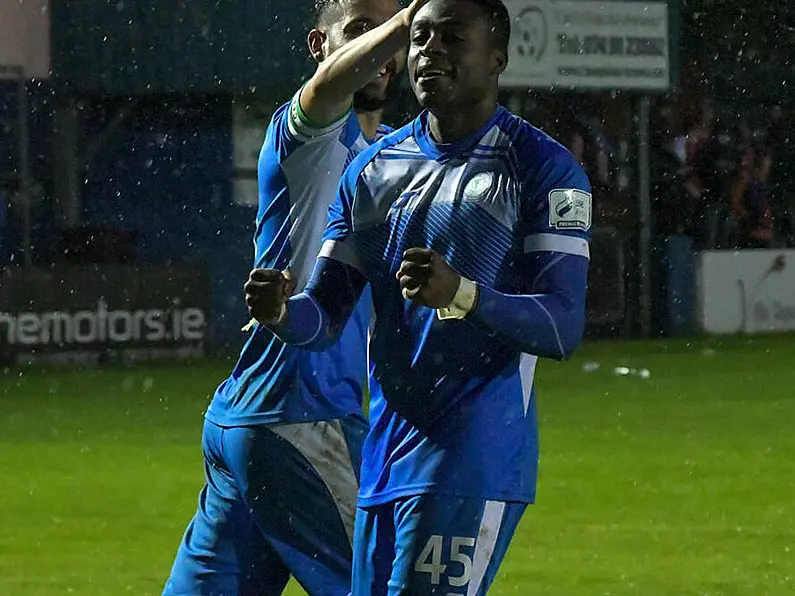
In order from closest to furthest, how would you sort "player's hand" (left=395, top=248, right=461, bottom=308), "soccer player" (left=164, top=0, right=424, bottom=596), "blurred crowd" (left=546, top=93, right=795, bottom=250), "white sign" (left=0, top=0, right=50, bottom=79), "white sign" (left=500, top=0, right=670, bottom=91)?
"player's hand" (left=395, top=248, right=461, bottom=308) → "soccer player" (left=164, top=0, right=424, bottom=596) → "white sign" (left=0, top=0, right=50, bottom=79) → "white sign" (left=500, top=0, right=670, bottom=91) → "blurred crowd" (left=546, top=93, right=795, bottom=250)

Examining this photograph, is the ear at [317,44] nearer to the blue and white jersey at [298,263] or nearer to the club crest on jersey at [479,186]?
the blue and white jersey at [298,263]

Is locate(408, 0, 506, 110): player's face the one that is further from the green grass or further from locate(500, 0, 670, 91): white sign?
locate(500, 0, 670, 91): white sign

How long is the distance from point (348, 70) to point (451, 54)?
0.74 metres

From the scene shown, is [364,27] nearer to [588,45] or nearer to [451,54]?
[451,54]

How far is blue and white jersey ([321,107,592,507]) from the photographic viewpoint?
4211 millimetres

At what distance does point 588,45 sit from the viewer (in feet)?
77.5

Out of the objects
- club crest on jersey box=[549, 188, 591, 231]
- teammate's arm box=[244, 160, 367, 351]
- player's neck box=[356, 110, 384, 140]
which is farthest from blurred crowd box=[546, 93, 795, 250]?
club crest on jersey box=[549, 188, 591, 231]

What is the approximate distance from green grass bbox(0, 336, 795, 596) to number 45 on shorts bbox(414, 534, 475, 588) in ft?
12.9

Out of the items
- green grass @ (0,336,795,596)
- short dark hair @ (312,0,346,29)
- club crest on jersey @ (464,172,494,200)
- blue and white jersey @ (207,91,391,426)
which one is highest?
short dark hair @ (312,0,346,29)

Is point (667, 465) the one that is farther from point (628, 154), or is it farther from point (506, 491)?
point (628, 154)

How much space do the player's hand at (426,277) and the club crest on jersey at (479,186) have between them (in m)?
0.38

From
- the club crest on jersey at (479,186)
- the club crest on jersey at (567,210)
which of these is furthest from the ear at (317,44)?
the club crest on jersey at (567,210)

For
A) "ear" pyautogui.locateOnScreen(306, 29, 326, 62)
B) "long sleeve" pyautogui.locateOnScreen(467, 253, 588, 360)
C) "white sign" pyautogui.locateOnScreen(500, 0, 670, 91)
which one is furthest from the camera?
"white sign" pyautogui.locateOnScreen(500, 0, 670, 91)

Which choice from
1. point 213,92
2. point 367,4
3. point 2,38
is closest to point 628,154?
point 213,92
